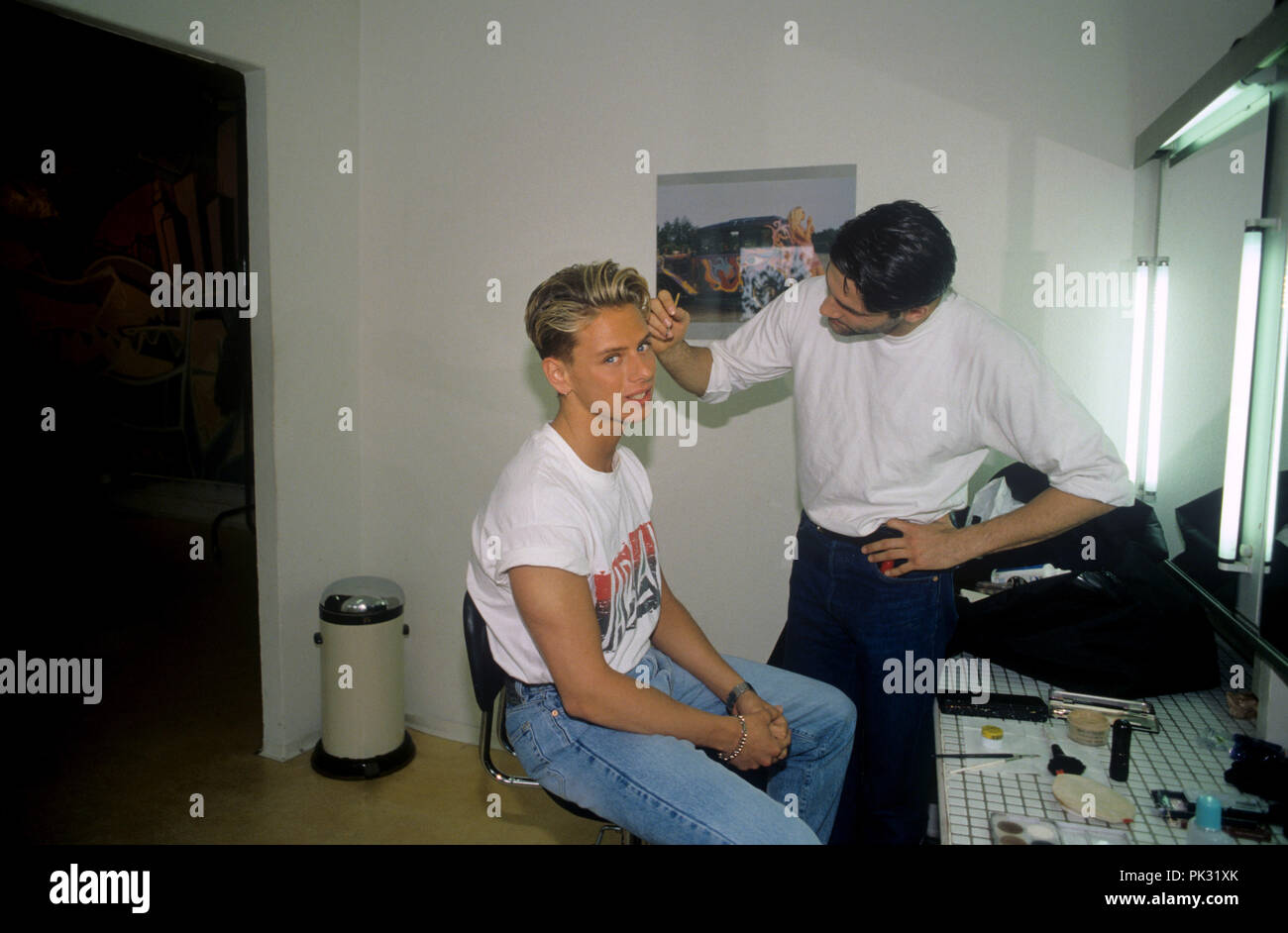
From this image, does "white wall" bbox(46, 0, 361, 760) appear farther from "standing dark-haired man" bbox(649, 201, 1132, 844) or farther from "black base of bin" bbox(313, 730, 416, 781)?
"standing dark-haired man" bbox(649, 201, 1132, 844)

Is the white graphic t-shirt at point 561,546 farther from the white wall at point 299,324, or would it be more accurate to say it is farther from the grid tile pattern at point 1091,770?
the white wall at point 299,324

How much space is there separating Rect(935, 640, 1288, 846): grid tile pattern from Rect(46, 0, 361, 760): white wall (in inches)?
89.5

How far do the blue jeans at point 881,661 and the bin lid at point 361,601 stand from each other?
1.58m

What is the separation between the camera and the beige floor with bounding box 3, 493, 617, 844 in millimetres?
2584

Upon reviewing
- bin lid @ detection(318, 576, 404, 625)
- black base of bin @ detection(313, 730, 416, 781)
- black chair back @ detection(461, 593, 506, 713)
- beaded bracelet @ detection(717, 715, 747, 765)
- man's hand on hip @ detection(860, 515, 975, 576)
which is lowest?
black base of bin @ detection(313, 730, 416, 781)

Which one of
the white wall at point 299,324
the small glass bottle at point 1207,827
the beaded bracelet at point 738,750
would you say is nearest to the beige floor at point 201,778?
the white wall at point 299,324

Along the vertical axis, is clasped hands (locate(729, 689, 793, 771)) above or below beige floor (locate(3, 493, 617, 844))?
above

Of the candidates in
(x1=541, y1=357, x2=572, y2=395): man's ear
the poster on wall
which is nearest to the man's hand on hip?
(x1=541, y1=357, x2=572, y2=395): man's ear

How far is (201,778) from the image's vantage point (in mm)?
2883

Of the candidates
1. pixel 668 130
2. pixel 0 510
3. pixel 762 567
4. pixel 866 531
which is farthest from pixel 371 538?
pixel 0 510

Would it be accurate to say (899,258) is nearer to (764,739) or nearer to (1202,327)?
(1202,327)

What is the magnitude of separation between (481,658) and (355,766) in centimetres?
154
